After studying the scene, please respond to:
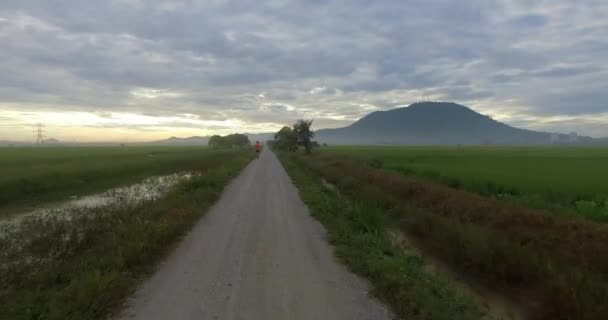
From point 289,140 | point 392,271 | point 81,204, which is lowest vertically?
point 81,204

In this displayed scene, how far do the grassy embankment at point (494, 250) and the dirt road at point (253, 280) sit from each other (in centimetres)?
67

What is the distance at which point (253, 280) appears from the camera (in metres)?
6.73

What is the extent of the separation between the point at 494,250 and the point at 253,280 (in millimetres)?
5553

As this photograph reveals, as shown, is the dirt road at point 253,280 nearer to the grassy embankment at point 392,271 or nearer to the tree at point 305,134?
the grassy embankment at point 392,271

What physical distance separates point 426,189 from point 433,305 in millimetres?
10671

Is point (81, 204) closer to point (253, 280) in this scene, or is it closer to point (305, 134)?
point (253, 280)

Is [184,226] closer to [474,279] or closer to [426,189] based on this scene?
[474,279]

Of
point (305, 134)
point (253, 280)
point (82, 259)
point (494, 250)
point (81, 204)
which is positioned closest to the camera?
point (253, 280)

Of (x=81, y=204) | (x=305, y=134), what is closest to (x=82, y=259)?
(x=81, y=204)

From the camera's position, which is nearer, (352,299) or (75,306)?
(75,306)

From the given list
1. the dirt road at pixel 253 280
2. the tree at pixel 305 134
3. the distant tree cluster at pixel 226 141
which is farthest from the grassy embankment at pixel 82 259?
the distant tree cluster at pixel 226 141

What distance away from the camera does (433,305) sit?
571 cm

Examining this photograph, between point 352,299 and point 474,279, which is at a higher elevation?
point 352,299

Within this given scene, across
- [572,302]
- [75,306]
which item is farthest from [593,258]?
[75,306]
